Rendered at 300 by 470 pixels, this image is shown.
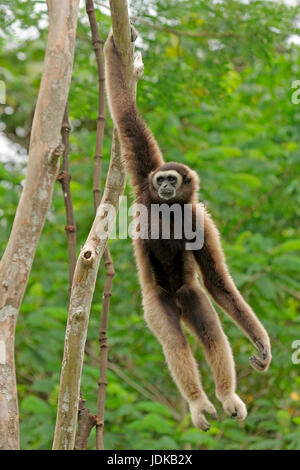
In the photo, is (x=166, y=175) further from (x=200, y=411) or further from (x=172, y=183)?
(x=200, y=411)

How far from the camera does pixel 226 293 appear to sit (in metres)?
4.53

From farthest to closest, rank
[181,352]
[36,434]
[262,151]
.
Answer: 1. [262,151]
2. [36,434]
3. [181,352]

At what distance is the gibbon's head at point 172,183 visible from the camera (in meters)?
4.54

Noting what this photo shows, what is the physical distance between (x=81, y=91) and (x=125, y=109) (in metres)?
3.12

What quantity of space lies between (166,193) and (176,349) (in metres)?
1.07

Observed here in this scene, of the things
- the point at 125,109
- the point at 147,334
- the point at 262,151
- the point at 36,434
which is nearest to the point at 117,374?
the point at 147,334

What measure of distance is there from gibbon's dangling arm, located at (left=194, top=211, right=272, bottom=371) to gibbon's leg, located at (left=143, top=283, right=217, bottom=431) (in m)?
0.34

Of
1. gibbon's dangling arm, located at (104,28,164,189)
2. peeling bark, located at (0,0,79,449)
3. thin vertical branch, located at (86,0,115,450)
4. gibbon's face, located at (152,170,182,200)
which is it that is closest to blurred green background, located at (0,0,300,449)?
gibbon's dangling arm, located at (104,28,164,189)

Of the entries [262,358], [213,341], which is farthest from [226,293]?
[262,358]

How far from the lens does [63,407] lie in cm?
324

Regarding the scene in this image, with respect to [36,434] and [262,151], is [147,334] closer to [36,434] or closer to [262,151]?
[36,434]

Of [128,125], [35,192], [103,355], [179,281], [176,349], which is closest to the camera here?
[35,192]

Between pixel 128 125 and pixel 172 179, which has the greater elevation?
pixel 128 125

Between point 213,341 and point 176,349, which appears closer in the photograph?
point 176,349
